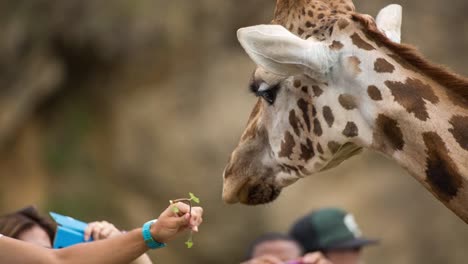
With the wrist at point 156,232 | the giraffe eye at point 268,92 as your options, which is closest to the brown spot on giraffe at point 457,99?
the giraffe eye at point 268,92

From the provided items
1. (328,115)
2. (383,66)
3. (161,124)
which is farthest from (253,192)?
(161,124)

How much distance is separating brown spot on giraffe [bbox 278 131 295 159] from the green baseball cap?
1.70 meters

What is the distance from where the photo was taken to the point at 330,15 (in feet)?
10.3

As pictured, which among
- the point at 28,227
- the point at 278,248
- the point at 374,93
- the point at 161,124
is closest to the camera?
the point at 374,93

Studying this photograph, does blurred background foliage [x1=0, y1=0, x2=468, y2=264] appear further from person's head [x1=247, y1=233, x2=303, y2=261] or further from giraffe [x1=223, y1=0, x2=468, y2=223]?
giraffe [x1=223, y1=0, x2=468, y2=223]

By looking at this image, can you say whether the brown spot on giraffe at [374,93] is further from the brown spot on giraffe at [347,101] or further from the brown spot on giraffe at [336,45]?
the brown spot on giraffe at [336,45]

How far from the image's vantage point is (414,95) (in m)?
2.83

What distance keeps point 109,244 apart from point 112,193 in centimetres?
678

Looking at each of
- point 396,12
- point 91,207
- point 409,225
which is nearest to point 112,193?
point 91,207

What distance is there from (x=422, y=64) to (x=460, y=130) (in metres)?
0.24

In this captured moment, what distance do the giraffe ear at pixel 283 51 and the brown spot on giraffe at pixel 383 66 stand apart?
0.45 feet

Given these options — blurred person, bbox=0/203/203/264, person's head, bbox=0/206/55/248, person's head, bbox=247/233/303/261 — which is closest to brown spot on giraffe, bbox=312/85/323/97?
blurred person, bbox=0/203/203/264

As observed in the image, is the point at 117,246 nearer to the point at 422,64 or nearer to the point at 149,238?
the point at 149,238

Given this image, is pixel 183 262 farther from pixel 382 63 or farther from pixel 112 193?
pixel 382 63
